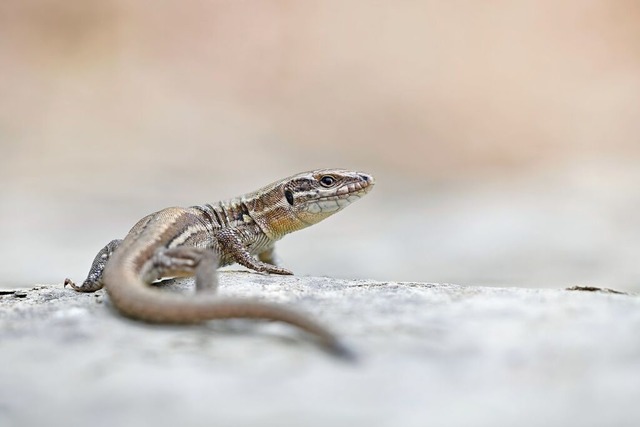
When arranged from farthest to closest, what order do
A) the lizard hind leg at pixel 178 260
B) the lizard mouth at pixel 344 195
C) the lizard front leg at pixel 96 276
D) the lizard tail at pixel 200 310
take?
1. the lizard mouth at pixel 344 195
2. the lizard front leg at pixel 96 276
3. the lizard hind leg at pixel 178 260
4. the lizard tail at pixel 200 310

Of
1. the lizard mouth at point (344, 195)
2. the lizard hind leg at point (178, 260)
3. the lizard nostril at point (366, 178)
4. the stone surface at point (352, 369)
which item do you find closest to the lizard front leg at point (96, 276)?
the lizard hind leg at point (178, 260)

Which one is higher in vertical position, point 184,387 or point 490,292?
point 490,292

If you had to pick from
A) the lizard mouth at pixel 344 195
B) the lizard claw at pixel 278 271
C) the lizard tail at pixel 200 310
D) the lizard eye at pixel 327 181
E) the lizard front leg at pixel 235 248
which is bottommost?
the lizard tail at pixel 200 310

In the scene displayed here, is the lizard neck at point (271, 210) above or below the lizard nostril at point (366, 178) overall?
below

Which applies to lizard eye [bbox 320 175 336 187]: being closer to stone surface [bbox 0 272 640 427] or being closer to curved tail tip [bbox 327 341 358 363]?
stone surface [bbox 0 272 640 427]

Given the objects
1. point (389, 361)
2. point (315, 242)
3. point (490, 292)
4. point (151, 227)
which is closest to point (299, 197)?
point (151, 227)

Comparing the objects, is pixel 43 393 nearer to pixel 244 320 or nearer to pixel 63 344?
pixel 63 344

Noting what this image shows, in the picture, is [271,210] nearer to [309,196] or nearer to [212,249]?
[309,196]

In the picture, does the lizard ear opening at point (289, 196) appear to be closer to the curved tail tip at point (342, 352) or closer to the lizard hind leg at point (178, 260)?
the lizard hind leg at point (178, 260)

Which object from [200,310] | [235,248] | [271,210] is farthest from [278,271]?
[200,310]
